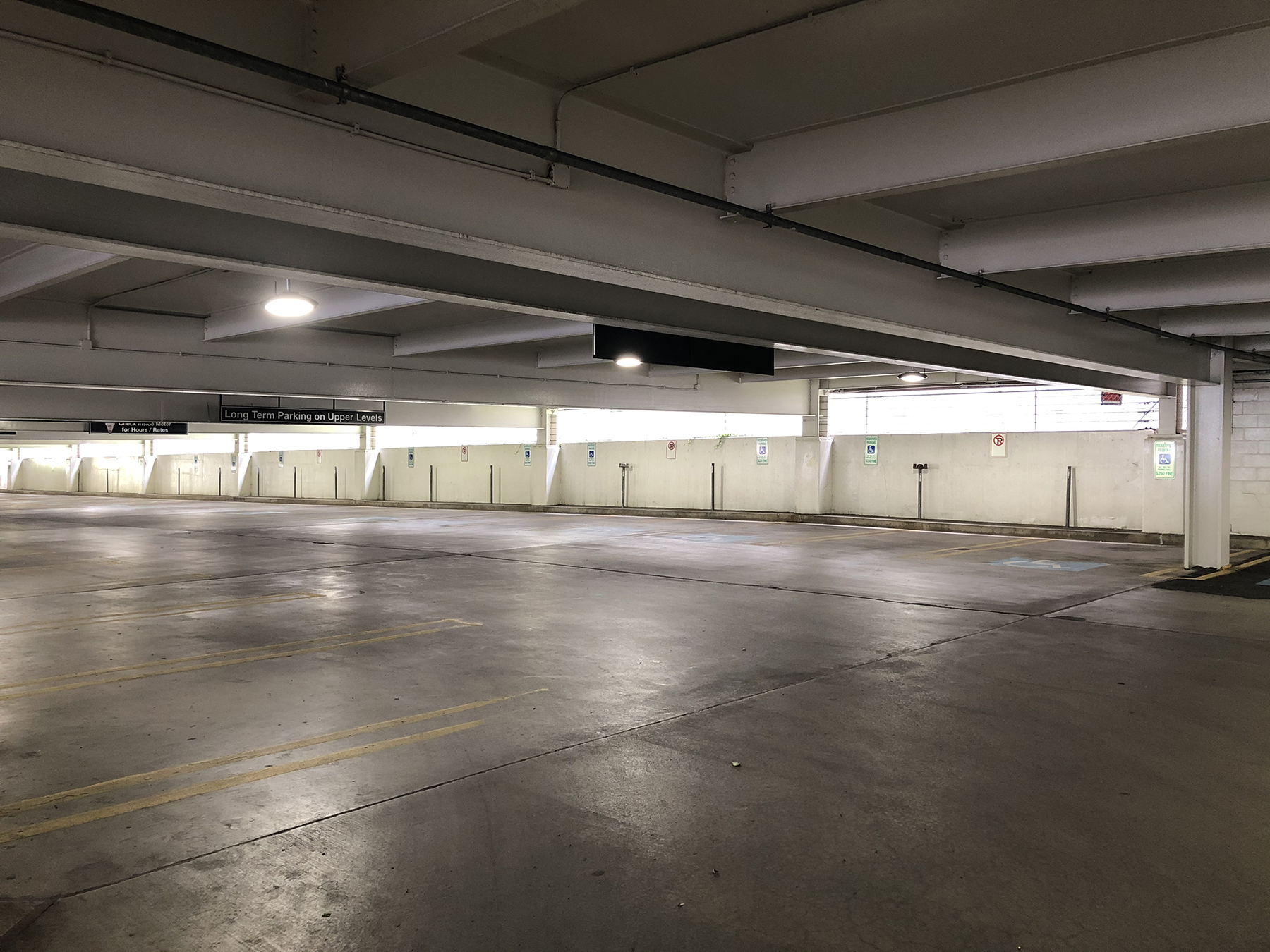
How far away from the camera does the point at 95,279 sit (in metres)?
9.41

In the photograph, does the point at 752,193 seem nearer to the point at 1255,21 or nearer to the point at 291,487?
the point at 1255,21

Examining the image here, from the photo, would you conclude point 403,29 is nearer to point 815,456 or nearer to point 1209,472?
point 1209,472

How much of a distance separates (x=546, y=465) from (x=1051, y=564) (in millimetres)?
16733

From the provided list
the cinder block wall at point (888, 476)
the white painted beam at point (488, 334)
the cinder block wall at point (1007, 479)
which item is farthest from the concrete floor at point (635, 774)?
the cinder block wall at point (1007, 479)

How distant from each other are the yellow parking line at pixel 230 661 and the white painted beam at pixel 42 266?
3188 mm

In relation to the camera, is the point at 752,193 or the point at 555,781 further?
the point at 752,193

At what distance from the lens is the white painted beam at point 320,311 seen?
32.2ft

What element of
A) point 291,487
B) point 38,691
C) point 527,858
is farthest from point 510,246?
point 291,487

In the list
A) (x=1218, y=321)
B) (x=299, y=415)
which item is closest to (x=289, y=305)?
(x=299, y=415)

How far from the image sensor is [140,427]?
1989 centimetres

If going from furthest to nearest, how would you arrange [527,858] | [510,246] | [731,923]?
[510,246], [527,858], [731,923]

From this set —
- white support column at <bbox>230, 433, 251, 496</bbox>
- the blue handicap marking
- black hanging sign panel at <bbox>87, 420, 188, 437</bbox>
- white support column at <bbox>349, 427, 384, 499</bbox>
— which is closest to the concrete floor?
the blue handicap marking

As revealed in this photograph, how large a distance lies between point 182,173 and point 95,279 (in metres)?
6.99

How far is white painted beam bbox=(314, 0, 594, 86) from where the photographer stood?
10.2 ft
